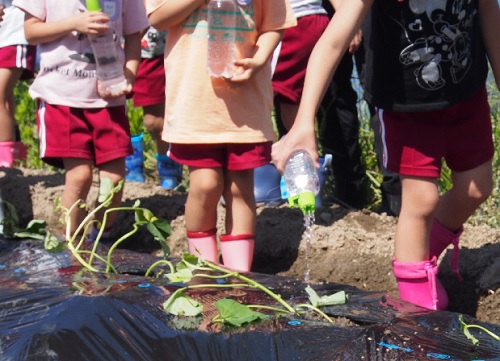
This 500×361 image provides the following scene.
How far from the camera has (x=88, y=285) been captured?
2.71 metres

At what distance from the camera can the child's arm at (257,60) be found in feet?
12.5

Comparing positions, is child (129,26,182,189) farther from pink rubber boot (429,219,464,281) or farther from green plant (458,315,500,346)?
green plant (458,315,500,346)

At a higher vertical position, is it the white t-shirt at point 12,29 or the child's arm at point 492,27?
the white t-shirt at point 12,29

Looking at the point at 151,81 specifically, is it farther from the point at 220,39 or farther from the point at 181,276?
the point at 181,276

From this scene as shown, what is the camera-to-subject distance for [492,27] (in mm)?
3375

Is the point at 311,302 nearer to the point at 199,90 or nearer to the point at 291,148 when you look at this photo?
the point at 291,148

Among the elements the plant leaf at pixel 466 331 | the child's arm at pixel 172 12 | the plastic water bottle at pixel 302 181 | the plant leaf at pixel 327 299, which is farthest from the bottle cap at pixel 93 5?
the plant leaf at pixel 466 331

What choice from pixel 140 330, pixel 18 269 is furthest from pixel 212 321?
pixel 18 269

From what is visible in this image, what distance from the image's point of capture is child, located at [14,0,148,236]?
4.35m

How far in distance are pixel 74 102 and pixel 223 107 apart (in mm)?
799

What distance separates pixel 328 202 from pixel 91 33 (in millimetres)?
1590

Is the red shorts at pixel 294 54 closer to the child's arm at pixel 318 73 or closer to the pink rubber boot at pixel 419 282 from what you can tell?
the pink rubber boot at pixel 419 282

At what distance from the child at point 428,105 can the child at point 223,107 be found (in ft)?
1.89

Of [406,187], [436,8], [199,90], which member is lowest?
[406,187]
